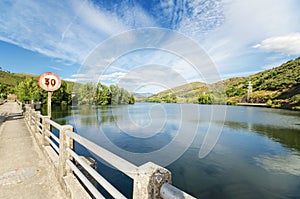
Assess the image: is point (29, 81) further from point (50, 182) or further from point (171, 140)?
point (50, 182)

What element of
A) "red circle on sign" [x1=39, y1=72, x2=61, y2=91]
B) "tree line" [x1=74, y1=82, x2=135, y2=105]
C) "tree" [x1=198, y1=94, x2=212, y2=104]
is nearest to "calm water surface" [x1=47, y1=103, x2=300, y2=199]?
"red circle on sign" [x1=39, y1=72, x2=61, y2=91]

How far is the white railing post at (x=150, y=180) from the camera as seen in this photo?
1.21 meters

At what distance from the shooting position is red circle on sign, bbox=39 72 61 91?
5.28 metres

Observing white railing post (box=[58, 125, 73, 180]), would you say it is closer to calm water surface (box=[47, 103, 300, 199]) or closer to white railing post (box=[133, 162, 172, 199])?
white railing post (box=[133, 162, 172, 199])

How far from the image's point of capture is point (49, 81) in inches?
213

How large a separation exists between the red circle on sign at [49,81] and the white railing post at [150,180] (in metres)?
5.24

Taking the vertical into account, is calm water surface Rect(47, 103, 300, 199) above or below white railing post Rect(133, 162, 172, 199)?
below

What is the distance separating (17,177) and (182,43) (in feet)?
34.4

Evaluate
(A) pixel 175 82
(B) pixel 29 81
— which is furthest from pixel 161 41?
(B) pixel 29 81

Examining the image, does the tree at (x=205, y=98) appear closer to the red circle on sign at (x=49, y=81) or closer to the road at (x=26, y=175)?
the red circle on sign at (x=49, y=81)

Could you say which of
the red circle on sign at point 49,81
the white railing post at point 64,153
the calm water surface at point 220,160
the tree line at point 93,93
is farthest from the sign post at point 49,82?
the tree line at point 93,93

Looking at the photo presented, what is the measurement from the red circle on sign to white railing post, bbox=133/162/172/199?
206 inches

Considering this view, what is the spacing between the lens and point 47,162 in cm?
399

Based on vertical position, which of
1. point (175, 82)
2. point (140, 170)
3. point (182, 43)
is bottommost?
point (140, 170)
